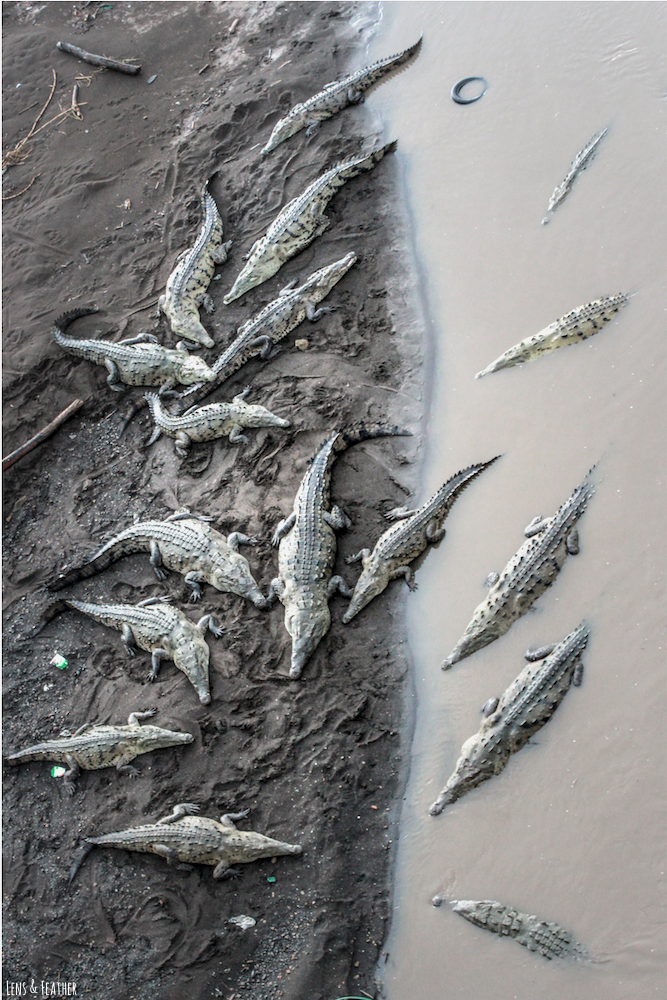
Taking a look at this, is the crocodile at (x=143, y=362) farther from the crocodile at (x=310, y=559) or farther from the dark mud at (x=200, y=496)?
the crocodile at (x=310, y=559)

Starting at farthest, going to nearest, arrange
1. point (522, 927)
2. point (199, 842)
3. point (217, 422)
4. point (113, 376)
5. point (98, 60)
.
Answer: point (98, 60), point (113, 376), point (217, 422), point (199, 842), point (522, 927)

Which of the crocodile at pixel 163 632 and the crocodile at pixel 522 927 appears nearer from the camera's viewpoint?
the crocodile at pixel 522 927

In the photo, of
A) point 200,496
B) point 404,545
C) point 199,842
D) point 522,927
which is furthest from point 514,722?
point 200,496

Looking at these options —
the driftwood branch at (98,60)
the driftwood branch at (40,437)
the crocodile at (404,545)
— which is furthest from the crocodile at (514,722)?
the driftwood branch at (98,60)

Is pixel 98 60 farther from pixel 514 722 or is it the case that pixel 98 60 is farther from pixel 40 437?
pixel 514 722

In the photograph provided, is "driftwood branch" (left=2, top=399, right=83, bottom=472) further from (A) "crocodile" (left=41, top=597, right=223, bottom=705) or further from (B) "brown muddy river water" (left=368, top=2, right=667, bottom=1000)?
(B) "brown muddy river water" (left=368, top=2, right=667, bottom=1000)

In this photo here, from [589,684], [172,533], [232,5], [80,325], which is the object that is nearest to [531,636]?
[589,684]
